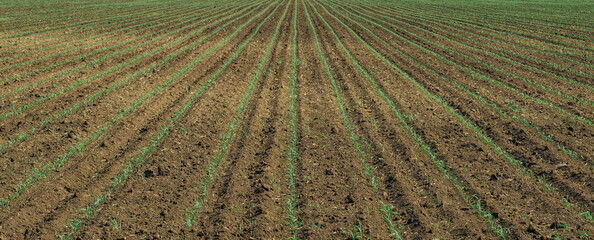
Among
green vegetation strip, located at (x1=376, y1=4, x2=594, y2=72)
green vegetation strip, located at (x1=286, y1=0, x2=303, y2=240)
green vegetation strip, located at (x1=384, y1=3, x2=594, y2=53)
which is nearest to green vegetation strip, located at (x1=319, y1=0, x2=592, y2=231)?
green vegetation strip, located at (x1=286, y1=0, x2=303, y2=240)

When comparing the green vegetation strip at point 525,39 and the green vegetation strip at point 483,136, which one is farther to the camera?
the green vegetation strip at point 525,39

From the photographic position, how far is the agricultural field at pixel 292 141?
5.39 metres

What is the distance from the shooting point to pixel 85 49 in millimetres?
15328

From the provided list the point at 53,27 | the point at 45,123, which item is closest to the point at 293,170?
the point at 45,123

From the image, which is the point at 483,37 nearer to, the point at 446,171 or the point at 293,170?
the point at 446,171

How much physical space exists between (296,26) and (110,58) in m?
11.5

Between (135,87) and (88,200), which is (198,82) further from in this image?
(88,200)

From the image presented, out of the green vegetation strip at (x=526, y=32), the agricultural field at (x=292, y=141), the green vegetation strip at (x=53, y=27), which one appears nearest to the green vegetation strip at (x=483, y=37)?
the agricultural field at (x=292, y=141)

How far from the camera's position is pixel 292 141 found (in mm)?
7887

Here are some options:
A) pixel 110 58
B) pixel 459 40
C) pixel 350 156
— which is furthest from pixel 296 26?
pixel 350 156

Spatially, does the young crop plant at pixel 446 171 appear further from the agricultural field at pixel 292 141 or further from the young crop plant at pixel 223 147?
the young crop plant at pixel 223 147

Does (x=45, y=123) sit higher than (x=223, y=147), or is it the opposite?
(x=45, y=123)

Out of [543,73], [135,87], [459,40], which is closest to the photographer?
[135,87]

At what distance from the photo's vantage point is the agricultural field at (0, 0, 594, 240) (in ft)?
17.7
